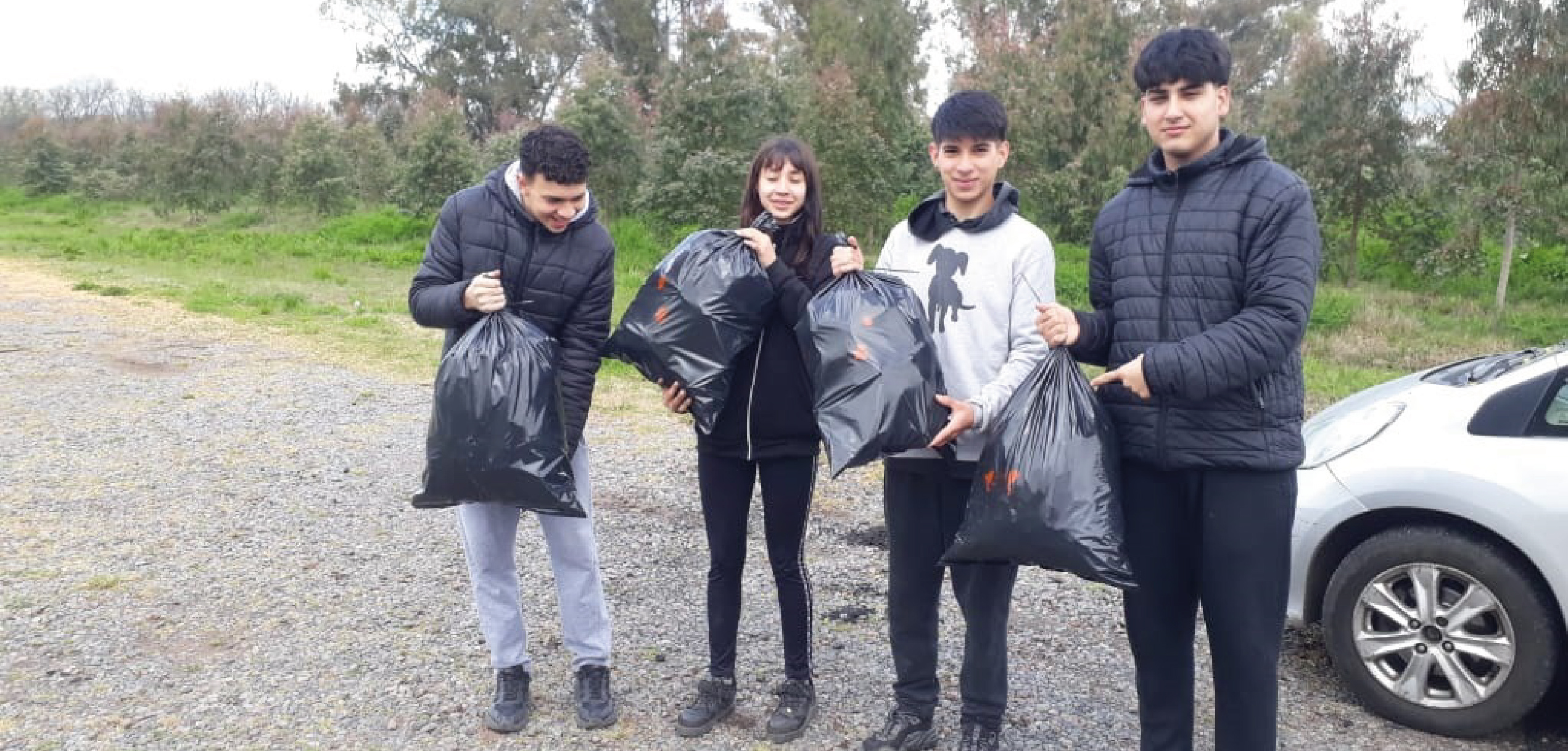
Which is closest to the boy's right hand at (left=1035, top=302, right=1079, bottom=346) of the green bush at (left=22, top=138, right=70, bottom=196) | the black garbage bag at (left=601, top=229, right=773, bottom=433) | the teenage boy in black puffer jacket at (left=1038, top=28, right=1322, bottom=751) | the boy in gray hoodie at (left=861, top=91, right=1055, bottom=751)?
the teenage boy in black puffer jacket at (left=1038, top=28, right=1322, bottom=751)

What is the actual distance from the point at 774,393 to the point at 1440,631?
7.28ft

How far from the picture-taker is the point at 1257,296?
2508 mm

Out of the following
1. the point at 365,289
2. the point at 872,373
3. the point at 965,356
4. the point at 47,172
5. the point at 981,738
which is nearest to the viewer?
the point at 872,373

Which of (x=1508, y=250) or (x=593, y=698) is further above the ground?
(x=1508, y=250)

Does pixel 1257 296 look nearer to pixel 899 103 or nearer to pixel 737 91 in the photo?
pixel 737 91

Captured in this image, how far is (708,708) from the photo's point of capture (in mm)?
3545

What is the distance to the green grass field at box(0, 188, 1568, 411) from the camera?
36.8ft

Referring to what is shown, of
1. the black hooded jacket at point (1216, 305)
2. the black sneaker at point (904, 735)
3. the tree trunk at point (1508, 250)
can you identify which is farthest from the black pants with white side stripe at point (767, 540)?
the tree trunk at point (1508, 250)

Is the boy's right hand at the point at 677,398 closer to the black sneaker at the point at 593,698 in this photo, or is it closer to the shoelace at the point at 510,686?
the black sneaker at the point at 593,698

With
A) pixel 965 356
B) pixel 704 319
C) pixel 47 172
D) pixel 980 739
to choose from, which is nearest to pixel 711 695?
pixel 980 739

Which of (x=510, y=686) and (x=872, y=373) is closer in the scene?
(x=872, y=373)

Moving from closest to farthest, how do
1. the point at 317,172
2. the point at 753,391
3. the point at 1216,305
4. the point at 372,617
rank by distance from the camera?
the point at 1216,305, the point at 753,391, the point at 372,617, the point at 317,172

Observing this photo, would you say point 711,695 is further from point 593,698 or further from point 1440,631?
point 1440,631

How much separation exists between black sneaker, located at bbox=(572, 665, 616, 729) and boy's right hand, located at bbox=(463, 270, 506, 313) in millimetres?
1194
